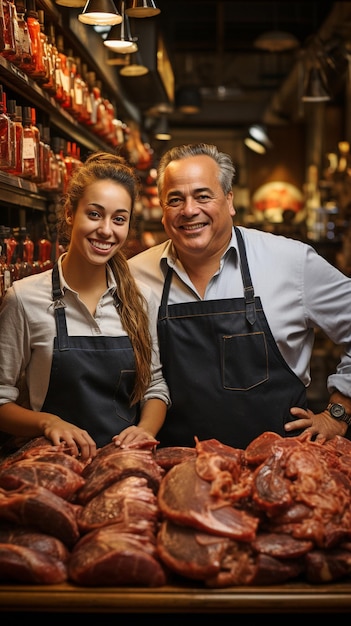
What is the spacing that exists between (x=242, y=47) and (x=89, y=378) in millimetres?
11884

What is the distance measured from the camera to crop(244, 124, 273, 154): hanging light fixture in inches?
650

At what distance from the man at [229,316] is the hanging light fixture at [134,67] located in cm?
393

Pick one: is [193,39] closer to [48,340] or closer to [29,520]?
[48,340]

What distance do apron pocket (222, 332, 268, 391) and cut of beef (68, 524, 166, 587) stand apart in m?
1.18

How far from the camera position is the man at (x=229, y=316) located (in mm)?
3127

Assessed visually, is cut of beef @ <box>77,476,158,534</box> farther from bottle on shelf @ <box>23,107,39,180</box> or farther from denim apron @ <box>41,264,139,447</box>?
bottle on shelf @ <box>23,107,39,180</box>

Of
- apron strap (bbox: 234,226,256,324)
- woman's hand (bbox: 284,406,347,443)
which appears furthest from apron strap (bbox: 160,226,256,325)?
woman's hand (bbox: 284,406,347,443)

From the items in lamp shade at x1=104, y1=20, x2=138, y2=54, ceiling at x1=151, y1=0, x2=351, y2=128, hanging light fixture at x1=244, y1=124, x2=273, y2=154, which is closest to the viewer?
lamp shade at x1=104, y1=20, x2=138, y2=54

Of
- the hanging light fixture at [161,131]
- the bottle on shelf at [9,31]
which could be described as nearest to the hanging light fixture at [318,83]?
the hanging light fixture at [161,131]

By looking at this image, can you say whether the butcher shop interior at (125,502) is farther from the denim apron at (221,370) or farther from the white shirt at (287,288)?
the white shirt at (287,288)

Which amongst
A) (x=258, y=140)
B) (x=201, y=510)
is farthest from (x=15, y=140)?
(x=258, y=140)

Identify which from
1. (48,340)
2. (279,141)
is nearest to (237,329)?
(48,340)

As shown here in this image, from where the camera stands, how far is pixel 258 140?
1717 centimetres

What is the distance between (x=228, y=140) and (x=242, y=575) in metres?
18.1
